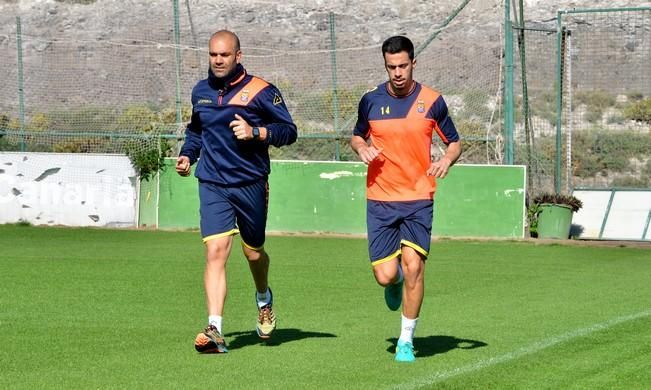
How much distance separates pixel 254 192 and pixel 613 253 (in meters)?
11.0

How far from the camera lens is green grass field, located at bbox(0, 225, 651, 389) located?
310 inches

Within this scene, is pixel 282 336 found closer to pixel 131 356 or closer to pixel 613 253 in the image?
pixel 131 356

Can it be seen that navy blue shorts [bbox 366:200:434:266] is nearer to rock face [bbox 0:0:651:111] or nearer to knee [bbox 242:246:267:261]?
knee [bbox 242:246:267:261]

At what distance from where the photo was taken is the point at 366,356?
344 inches

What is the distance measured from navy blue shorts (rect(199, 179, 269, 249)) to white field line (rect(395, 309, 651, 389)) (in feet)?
6.86

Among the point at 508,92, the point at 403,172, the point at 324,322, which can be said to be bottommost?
the point at 324,322

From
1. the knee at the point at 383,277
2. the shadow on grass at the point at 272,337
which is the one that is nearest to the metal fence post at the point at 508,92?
the shadow on grass at the point at 272,337

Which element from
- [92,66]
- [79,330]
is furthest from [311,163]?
[79,330]

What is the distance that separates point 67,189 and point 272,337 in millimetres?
14636

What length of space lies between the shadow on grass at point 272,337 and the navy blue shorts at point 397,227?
119 centimetres

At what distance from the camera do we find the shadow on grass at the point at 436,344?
9.03 m

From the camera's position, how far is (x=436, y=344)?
945 cm

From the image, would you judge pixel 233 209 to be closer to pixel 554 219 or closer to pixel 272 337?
pixel 272 337

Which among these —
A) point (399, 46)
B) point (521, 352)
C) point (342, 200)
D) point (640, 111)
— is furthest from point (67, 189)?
point (521, 352)
